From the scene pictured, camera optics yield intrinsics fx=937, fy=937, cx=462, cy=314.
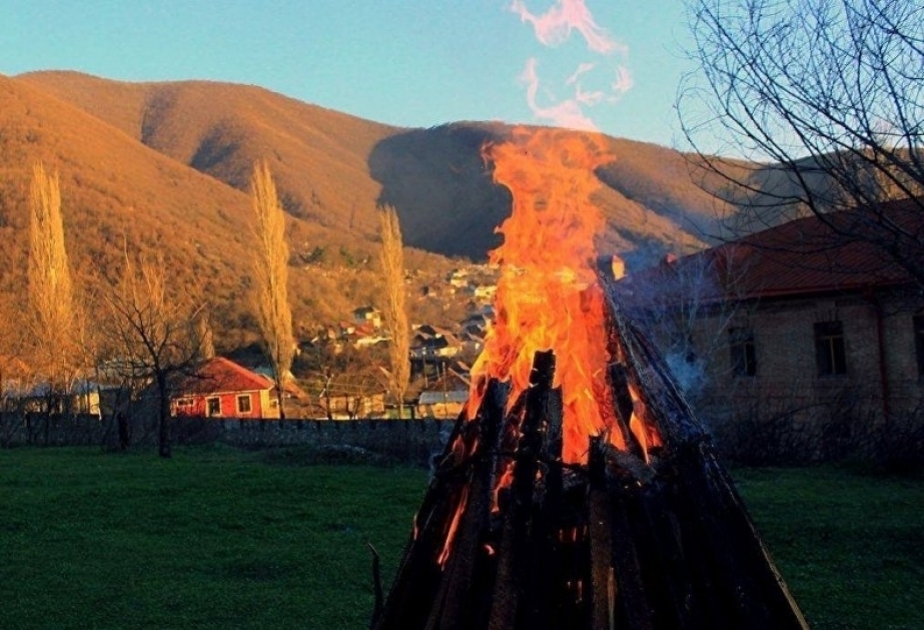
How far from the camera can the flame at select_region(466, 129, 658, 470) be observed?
427 cm

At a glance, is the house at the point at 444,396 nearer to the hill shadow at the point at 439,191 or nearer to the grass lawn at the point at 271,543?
the grass lawn at the point at 271,543

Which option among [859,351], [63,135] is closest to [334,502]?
[859,351]

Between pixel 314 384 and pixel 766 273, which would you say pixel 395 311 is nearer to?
pixel 314 384

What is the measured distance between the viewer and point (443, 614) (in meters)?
3.74

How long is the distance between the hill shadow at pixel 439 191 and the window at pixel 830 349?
2214 inches

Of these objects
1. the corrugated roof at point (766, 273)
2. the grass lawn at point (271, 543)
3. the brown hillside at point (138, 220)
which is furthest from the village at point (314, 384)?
the grass lawn at point (271, 543)

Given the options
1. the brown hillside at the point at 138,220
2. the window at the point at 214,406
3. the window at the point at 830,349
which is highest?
the brown hillside at the point at 138,220

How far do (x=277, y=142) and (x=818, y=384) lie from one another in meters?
98.3

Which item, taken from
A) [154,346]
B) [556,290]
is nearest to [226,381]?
[154,346]

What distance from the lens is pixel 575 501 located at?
13.0ft

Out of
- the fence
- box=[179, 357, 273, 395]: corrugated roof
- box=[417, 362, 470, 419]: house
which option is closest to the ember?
the fence

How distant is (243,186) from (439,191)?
68.4ft

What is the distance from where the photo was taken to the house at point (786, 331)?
769 inches

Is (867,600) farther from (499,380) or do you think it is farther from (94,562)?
(94,562)
